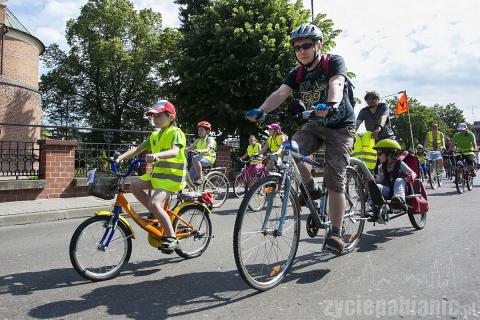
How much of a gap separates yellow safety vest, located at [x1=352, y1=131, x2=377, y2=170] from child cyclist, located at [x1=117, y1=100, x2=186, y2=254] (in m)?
3.91

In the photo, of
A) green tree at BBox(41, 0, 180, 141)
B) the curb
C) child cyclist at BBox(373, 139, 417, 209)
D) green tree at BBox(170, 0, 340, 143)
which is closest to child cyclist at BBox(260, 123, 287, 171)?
→ the curb

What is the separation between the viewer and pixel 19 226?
7.49 m

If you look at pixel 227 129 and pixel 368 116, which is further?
pixel 227 129

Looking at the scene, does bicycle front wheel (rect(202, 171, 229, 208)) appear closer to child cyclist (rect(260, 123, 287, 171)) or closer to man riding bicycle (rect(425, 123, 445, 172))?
child cyclist (rect(260, 123, 287, 171))

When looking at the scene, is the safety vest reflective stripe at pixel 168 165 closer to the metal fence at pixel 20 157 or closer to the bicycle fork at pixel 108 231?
the bicycle fork at pixel 108 231

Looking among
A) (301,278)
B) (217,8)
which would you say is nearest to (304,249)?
(301,278)

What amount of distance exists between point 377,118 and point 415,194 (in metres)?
1.62

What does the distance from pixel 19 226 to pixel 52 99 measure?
43408 mm

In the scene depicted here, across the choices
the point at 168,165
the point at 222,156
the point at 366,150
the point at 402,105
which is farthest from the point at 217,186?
the point at 402,105

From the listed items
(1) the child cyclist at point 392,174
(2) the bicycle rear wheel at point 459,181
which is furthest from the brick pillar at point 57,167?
(2) the bicycle rear wheel at point 459,181

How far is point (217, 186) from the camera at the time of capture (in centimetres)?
1052

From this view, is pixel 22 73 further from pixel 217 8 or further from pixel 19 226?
pixel 19 226

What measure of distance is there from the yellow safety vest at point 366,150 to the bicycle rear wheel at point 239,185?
14.7 ft

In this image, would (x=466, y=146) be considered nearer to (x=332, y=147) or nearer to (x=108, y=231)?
(x=332, y=147)
